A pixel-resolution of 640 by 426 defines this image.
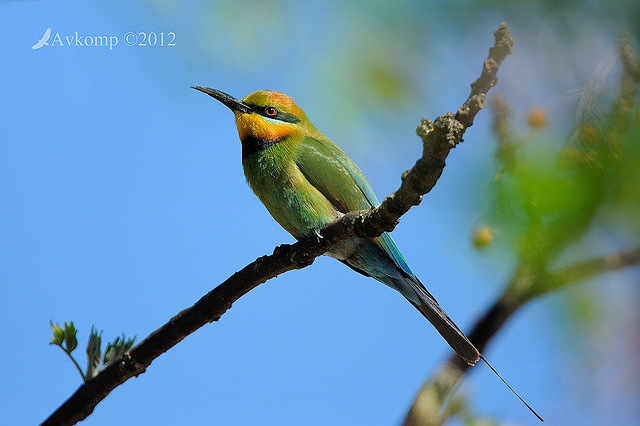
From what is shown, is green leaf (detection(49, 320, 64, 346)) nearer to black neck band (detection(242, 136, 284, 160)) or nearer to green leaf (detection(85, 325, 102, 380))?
green leaf (detection(85, 325, 102, 380))

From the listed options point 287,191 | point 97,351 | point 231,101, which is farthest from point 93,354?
point 231,101

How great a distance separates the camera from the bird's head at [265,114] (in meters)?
2.28

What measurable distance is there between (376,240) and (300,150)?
1.33 ft

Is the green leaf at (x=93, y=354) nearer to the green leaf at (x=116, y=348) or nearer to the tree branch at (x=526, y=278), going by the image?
the green leaf at (x=116, y=348)

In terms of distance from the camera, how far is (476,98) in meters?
1.16

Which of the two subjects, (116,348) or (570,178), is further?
(116,348)

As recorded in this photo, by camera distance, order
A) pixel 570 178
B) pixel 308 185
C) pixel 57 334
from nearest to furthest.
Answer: pixel 570 178, pixel 57 334, pixel 308 185

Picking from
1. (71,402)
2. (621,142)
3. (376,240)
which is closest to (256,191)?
(376,240)

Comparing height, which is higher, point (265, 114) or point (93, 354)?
point (265, 114)

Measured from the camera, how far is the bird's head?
228 cm

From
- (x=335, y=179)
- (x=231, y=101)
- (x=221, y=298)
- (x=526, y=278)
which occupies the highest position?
(x=231, y=101)

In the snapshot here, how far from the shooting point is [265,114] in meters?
2.33

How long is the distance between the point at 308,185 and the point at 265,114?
0.35 meters

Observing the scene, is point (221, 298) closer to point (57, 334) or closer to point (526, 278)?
point (57, 334)
